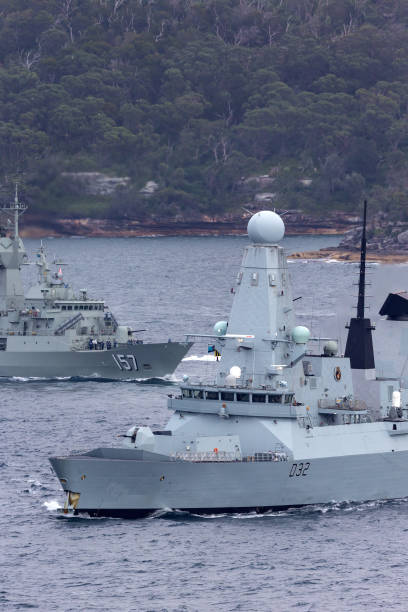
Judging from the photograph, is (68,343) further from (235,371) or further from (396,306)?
(235,371)

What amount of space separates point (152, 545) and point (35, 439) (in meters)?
20.3

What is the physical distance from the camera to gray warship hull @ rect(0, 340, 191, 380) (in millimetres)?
89625

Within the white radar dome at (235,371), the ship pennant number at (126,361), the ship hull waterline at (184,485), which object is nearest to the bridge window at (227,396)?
the white radar dome at (235,371)

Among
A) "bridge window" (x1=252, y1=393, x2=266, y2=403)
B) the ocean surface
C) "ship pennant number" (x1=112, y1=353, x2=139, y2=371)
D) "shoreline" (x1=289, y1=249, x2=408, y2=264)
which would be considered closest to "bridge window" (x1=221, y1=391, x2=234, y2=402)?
"bridge window" (x1=252, y1=393, x2=266, y2=403)

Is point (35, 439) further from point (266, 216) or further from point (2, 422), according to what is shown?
point (266, 216)

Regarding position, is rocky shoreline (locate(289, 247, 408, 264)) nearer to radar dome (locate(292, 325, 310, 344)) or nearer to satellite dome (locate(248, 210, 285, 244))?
satellite dome (locate(248, 210, 285, 244))

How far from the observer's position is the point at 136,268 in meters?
178

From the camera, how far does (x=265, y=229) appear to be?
5234 centimetres

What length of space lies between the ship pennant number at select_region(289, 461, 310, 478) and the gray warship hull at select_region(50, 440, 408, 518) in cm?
5

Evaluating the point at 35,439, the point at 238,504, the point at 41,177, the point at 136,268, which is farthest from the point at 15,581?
the point at 41,177

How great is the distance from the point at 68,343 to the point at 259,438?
1656 inches

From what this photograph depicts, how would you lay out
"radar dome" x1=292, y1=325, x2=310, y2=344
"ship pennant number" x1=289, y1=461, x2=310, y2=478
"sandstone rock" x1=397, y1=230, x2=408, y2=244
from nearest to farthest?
"ship pennant number" x1=289, y1=461, x2=310, y2=478
"radar dome" x1=292, y1=325, x2=310, y2=344
"sandstone rock" x1=397, y1=230, x2=408, y2=244

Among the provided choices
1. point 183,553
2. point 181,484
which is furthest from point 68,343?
point 183,553

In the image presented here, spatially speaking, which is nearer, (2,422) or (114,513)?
(114,513)
